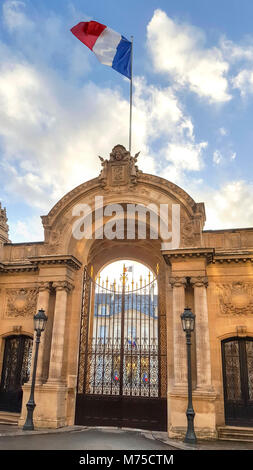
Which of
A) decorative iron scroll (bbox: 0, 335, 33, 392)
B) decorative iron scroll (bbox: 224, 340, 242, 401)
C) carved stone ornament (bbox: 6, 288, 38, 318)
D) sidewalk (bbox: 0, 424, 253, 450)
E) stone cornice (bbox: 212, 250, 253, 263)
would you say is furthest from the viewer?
carved stone ornament (bbox: 6, 288, 38, 318)

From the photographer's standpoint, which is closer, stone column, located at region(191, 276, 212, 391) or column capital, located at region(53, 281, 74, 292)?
stone column, located at region(191, 276, 212, 391)

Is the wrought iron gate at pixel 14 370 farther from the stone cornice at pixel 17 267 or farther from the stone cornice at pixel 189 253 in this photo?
the stone cornice at pixel 189 253

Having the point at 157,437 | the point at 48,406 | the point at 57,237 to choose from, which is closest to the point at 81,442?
the point at 157,437

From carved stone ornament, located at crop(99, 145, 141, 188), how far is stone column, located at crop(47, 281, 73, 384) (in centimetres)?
507

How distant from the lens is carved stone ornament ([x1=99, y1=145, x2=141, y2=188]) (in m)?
17.0

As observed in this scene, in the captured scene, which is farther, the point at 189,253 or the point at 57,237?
the point at 57,237

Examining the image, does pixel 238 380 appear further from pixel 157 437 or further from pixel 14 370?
pixel 14 370

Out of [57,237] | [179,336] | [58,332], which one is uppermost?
[57,237]

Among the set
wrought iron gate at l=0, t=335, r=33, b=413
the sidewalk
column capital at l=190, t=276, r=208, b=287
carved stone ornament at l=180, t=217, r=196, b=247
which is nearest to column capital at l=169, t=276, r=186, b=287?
column capital at l=190, t=276, r=208, b=287

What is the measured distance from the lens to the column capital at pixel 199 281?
14516 millimetres

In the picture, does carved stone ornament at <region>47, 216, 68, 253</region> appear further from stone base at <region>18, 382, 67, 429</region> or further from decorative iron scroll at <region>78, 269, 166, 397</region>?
stone base at <region>18, 382, 67, 429</region>

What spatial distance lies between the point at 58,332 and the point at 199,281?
616cm

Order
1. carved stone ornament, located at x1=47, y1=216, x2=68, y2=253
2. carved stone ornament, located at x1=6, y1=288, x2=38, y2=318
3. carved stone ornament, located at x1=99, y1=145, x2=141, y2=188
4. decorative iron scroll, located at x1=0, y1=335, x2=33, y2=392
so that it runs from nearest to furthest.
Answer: carved stone ornament, located at x1=47, y1=216, x2=68, y2=253
decorative iron scroll, located at x1=0, y1=335, x2=33, y2=392
carved stone ornament, located at x1=99, y1=145, x2=141, y2=188
carved stone ornament, located at x1=6, y1=288, x2=38, y2=318

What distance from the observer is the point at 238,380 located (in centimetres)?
1448
